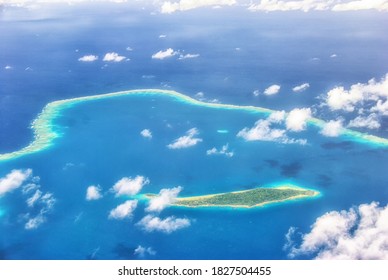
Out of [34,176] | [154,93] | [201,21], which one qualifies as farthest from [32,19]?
[34,176]

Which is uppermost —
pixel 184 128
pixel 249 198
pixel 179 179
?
pixel 184 128

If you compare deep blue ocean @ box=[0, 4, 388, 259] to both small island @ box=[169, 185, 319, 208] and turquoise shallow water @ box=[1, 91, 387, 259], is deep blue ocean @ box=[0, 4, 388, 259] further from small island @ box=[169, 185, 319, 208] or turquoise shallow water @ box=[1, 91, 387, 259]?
small island @ box=[169, 185, 319, 208]

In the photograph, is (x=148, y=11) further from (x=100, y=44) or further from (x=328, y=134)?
(x=328, y=134)

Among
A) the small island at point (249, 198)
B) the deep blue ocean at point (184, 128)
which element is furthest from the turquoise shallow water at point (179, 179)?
the small island at point (249, 198)

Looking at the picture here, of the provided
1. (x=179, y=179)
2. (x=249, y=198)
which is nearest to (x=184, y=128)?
(x=179, y=179)

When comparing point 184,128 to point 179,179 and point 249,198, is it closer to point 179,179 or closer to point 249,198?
point 179,179

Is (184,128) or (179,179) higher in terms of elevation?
(184,128)

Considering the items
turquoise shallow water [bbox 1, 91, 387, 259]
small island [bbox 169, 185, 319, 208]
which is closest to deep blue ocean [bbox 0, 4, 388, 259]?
turquoise shallow water [bbox 1, 91, 387, 259]
